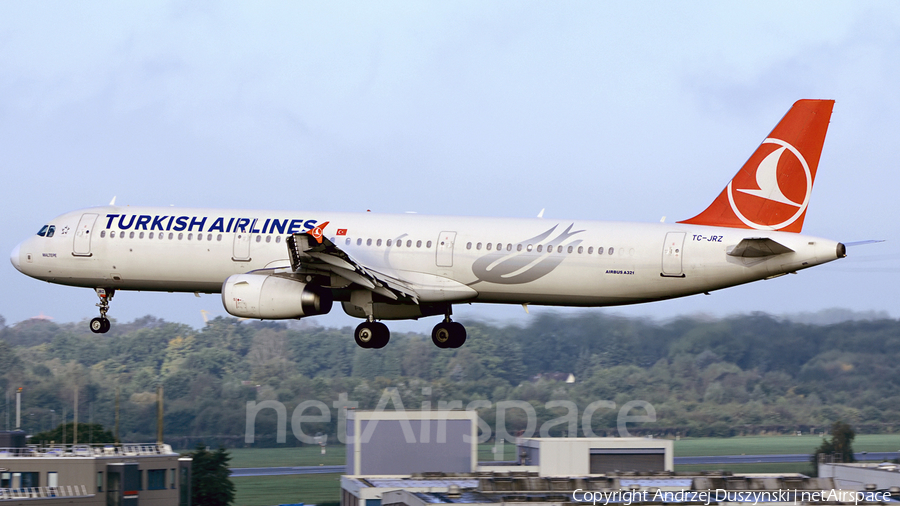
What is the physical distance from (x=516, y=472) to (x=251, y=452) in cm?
1506

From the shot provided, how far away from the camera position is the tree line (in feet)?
181

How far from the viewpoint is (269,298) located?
37.4 m

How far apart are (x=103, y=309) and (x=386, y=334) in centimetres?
995

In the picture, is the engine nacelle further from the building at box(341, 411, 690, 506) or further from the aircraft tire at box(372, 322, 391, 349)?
the building at box(341, 411, 690, 506)

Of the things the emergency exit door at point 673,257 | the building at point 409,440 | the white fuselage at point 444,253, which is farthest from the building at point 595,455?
the emergency exit door at point 673,257

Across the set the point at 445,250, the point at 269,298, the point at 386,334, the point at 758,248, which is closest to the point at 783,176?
the point at 758,248

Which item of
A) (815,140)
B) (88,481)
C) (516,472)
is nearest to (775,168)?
(815,140)

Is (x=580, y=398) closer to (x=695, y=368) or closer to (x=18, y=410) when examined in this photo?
(x=695, y=368)

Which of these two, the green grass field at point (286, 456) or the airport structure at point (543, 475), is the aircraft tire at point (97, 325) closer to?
the airport structure at point (543, 475)

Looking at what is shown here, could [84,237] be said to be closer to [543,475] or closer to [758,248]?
[543,475]

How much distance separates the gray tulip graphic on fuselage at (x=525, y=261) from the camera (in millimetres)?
37344

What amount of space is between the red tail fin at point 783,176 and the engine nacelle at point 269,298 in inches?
472

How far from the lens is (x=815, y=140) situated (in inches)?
1435

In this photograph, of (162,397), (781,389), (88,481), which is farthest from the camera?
(162,397)
